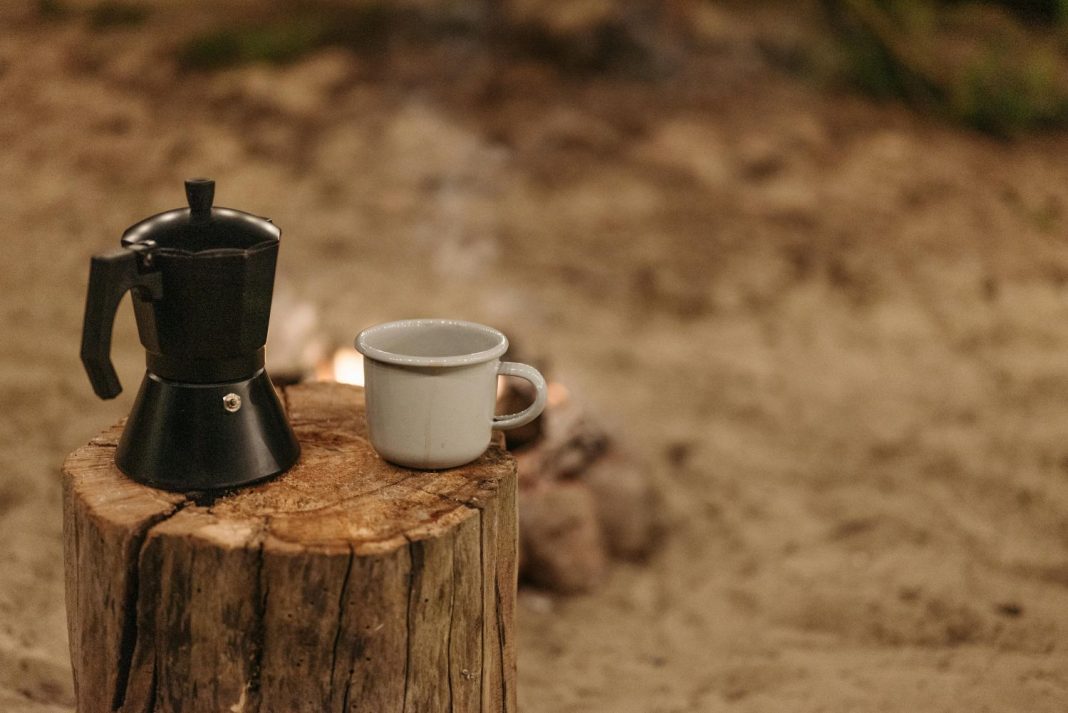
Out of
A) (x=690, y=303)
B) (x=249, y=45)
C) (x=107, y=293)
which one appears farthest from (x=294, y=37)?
(x=107, y=293)

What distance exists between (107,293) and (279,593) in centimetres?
45

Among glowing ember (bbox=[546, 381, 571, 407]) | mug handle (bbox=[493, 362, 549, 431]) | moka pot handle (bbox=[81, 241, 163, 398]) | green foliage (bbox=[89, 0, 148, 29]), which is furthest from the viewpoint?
green foliage (bbox=[89, 0, 148, 29])

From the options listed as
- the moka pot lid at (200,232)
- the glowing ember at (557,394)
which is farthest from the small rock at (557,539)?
the moka pot lid at (200,232)

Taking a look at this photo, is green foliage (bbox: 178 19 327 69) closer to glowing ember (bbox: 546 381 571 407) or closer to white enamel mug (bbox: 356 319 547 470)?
glowing ember (bbox: 546 381 571 407)

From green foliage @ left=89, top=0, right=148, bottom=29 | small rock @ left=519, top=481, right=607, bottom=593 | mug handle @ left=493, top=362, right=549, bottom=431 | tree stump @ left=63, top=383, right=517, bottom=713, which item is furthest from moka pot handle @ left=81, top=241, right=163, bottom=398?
green foliage @ left=89, top=0, right=148, bottom=29

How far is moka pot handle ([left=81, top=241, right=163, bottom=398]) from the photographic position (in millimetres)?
1317

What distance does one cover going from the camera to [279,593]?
1.38m

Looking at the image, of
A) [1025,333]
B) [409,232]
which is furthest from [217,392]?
[1025,333]

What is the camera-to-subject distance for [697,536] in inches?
125

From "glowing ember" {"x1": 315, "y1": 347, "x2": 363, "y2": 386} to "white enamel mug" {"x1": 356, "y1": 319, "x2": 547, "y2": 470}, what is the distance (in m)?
1.51

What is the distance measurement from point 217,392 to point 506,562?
1.69 feet

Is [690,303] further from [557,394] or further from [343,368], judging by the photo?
[343,368]

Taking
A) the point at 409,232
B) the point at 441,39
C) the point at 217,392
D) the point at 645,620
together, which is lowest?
the point at 645,620

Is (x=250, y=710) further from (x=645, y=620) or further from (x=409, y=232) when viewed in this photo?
(x=409, y=232)
